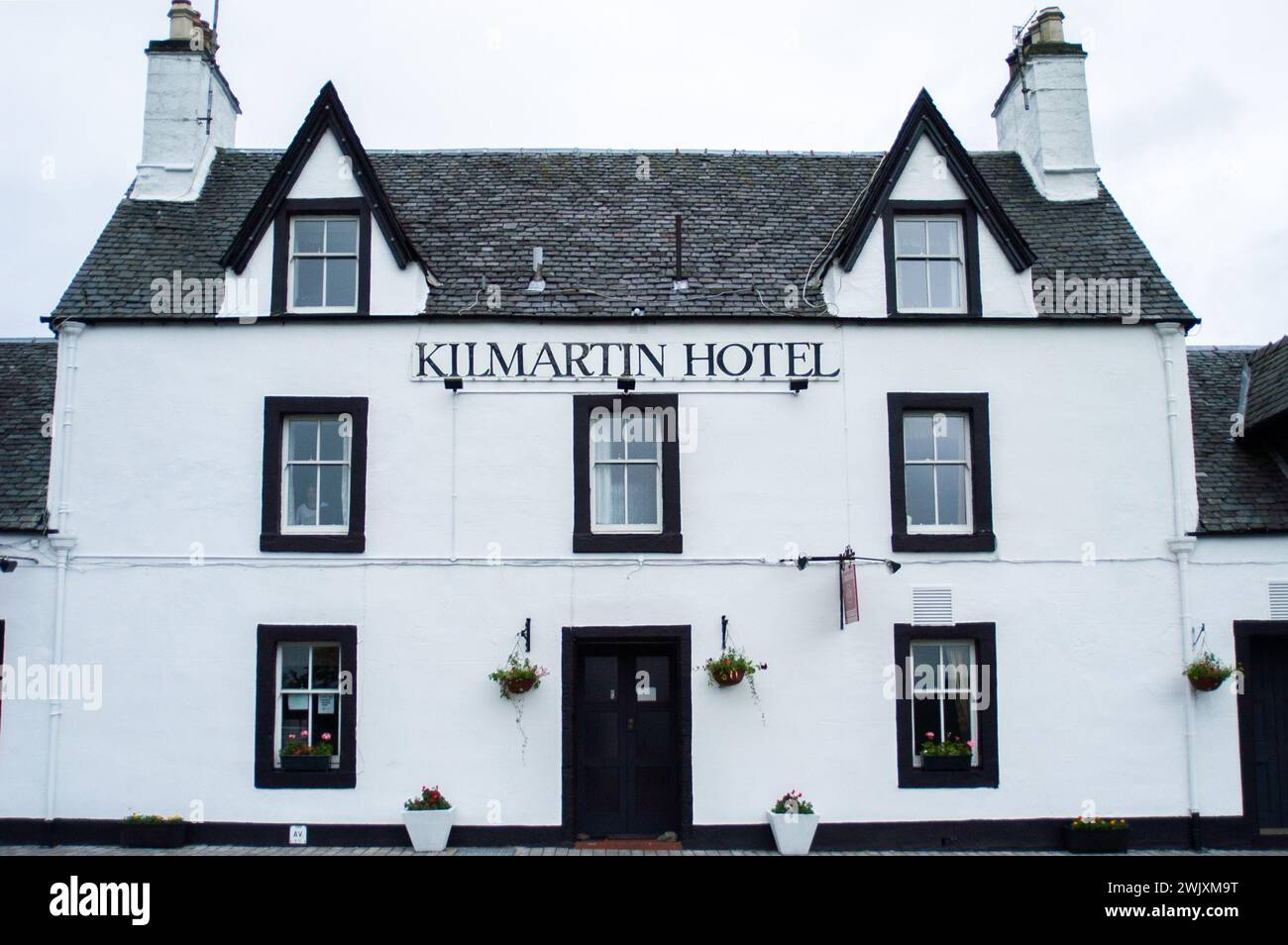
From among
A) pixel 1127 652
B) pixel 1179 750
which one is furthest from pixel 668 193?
pixel 1179 750

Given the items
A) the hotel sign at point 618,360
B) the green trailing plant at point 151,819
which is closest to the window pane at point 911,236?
the hotel sign at point 618,360

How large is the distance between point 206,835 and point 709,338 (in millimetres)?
8904

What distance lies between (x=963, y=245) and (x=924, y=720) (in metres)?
6.41

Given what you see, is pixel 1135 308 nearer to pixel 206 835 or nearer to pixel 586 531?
pixel 586 531

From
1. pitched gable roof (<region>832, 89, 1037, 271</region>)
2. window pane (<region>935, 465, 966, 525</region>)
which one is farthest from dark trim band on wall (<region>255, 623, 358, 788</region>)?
pitched gable roof (<region>832, 89, 1037, 271</region>)

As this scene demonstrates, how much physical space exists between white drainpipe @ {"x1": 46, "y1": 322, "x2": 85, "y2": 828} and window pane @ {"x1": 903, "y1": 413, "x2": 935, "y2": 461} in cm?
1085

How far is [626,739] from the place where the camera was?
14.3m

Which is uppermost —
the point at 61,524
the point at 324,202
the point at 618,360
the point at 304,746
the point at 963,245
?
the point at 324,202

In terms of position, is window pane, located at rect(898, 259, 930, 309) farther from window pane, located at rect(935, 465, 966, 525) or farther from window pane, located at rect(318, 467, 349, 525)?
window pane, located at rect(318, 467, 349, 525)

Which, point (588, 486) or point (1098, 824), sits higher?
point (588, 486)

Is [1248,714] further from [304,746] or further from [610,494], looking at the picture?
[304,746]

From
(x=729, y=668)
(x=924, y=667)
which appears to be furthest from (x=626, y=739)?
(x=924, y=667)

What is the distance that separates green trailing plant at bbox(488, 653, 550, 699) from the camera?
13703 mm

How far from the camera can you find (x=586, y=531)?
14.3m
